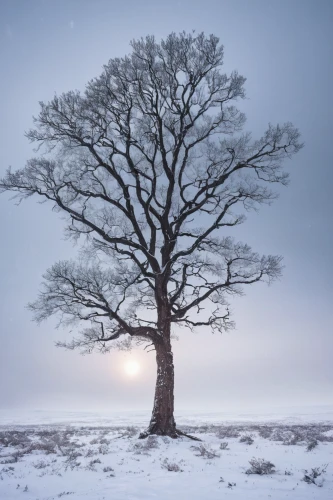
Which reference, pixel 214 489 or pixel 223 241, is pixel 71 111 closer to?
pixel 223 241

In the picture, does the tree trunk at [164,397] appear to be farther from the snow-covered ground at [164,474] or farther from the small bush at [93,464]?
the small bush at [93,464]

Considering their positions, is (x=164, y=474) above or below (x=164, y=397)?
below

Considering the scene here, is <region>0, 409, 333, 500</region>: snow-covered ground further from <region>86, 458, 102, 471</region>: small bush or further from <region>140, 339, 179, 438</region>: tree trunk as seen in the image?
<region>140, 339, 179, 438</region>: tree trunk

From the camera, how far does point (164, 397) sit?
13.6 metres

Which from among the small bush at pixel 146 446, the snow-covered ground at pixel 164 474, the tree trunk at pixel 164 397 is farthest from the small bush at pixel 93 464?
the tree trunk at pixel 164 397

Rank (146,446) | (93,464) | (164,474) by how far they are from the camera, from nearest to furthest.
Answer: (164,474)
(93,464)
(146,446)

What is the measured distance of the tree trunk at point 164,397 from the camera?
1306 cm

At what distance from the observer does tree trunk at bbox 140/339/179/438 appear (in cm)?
1306

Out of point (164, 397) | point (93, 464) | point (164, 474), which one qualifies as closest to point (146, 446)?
point (164, 397)

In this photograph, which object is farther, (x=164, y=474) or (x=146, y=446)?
(x=146, y=446)

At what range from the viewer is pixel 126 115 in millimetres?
15016

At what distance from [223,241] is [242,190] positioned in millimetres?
2527

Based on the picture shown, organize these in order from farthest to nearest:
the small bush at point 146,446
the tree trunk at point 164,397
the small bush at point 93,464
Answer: the tree trunk at point 164,397 < the small bush at point 146,446 < the small bush at point 93,464

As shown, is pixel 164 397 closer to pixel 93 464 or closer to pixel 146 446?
pixel 146 446
